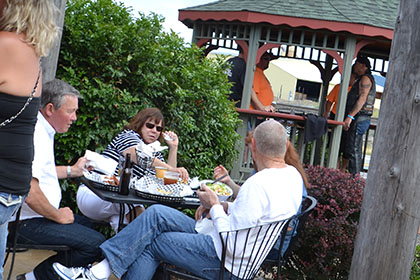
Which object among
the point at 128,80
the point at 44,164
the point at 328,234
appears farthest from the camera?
the point at 128,80

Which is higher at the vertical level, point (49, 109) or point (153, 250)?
point (49, 109)

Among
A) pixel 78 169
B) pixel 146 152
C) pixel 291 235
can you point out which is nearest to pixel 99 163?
pixel 78 169

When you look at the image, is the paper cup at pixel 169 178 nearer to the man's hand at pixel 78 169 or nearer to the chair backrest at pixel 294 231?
the man's hand at pixel 78 169

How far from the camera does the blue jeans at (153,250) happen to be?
362cm

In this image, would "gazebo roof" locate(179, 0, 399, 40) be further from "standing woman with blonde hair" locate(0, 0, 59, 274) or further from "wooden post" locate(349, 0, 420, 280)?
"standing woman with blonde hair" locate(0, 0, 59, 274)

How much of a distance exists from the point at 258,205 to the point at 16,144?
5.12ft

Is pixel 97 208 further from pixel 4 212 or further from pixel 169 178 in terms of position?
pixel 4 212

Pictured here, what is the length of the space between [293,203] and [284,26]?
22.3ft

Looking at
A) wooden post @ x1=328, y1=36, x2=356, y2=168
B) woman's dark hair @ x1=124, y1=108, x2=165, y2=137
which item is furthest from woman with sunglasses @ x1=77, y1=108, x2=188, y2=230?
wooden post @ x1=328, y1=36, x2=356, y2=168

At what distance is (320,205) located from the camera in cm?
495

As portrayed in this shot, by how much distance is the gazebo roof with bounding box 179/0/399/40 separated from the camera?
9.72m

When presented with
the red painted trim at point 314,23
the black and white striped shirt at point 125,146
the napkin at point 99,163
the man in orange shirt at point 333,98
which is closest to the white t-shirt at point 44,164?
the napkin at point 99,163

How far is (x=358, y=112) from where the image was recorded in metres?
9.85

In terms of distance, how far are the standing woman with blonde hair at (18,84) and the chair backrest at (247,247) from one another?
1428 millimetres
